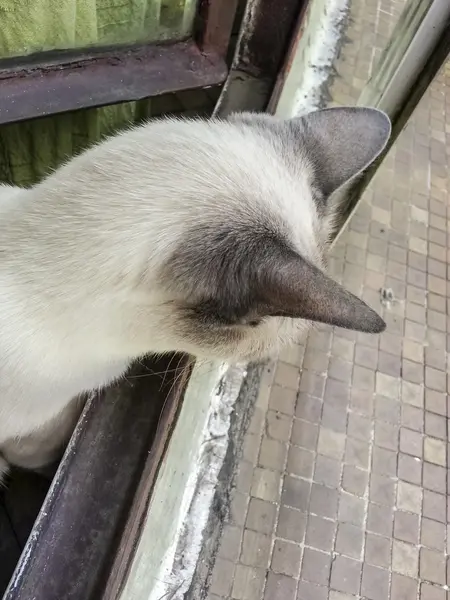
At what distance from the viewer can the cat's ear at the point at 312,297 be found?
659 mm

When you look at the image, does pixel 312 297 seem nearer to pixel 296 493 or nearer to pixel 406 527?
pixel 296 493

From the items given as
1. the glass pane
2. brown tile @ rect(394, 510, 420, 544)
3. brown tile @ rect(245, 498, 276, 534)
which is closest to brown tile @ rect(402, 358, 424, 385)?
brown tile @ rect(394, 510, 420, 544)

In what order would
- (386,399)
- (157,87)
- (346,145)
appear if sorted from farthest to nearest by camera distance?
(386,399) < (157,87) < (346,145)

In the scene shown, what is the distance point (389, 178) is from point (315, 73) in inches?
20.4

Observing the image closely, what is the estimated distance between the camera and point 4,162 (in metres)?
1.57

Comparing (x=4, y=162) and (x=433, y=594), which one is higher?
(x=4, y=162)

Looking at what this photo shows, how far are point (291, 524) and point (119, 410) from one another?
795 mm

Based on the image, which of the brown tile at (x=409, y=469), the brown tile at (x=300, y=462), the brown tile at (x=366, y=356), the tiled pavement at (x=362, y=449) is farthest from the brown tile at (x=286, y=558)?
the brown tile at (x=366, y=356)

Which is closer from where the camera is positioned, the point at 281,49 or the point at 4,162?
the point at 281,49

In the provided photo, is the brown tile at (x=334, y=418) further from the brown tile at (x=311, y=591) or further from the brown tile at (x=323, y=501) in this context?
the brown tile at (x=311, y=591)

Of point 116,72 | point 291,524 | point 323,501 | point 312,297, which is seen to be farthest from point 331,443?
point 312,297

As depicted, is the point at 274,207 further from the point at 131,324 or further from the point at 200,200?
the point at 131,324

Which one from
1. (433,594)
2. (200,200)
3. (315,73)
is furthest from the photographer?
(315,73)

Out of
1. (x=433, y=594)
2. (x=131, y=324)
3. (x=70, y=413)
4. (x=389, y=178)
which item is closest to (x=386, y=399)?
(x=433, y=594)
